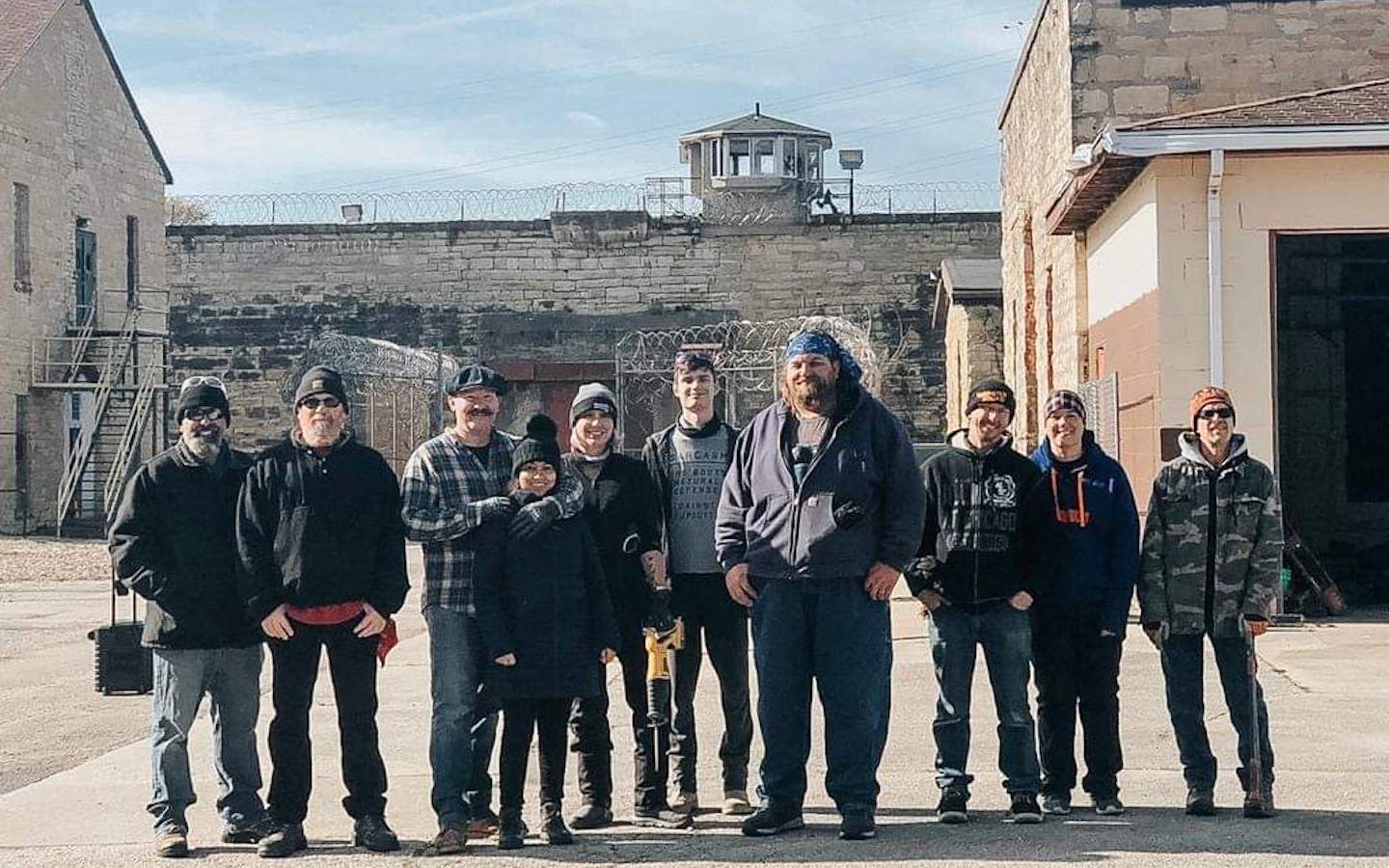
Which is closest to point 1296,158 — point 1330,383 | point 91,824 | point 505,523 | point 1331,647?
point 1331,647

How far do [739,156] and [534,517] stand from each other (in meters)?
36.0

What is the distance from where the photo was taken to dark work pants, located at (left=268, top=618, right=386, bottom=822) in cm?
715

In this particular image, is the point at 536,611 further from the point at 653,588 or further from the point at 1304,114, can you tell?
the point at 1304,114

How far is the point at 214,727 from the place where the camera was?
7.39 m

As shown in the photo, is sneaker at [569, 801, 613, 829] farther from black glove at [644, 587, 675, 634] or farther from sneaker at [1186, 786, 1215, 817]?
sneaker at [1186, 786, 1215, 817]

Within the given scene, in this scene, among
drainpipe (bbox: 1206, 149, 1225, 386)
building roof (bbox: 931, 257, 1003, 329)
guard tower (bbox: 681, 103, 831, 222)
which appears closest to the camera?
drainpipe (bbox: 1206, 149, 1225, 386)

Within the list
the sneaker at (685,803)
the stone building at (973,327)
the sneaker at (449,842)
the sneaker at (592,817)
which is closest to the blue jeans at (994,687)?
the sneaker at (685,803)

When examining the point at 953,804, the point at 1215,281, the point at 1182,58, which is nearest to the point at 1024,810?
the point at 953,804

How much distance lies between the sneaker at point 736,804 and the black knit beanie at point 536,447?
5.33 feet

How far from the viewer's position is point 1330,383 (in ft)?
60.6

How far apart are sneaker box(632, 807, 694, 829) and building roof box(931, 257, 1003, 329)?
1901cm

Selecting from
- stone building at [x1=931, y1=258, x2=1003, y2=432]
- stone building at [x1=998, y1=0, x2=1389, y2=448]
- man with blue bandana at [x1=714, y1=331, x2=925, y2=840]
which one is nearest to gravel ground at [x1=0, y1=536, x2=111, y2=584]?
stone building at [x1=998, y1=0, x2=1389, y2=448]

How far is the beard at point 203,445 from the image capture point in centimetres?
731

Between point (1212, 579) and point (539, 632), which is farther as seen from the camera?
point (1212, 579)
